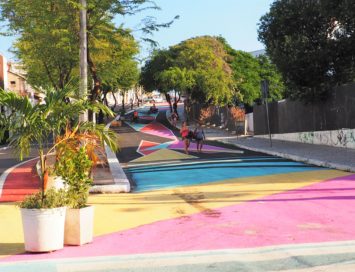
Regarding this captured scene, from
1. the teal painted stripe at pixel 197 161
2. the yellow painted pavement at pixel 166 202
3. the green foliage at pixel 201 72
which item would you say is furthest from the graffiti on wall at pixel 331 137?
the green foliage at pixel 201 72

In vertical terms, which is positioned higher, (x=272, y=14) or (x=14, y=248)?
(x=272, y=14)

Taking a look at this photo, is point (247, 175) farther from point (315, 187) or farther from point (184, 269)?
point (184, 269)

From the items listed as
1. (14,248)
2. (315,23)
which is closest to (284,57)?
(315,23)

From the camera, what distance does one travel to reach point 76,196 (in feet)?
24.6

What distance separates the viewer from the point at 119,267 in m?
6.30

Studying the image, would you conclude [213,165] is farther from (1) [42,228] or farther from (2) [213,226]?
(1) [42,228]

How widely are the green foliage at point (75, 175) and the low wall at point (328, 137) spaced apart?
574 inches

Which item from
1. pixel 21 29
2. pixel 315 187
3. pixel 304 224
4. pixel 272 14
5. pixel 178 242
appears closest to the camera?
pixel 178 242

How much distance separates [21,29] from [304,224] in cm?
1747

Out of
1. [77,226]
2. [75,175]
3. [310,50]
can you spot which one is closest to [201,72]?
[310,50]

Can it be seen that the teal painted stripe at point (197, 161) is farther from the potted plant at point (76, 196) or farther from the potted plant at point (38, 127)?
the potted plant at point (76, 196)

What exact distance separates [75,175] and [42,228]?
3.26 ft

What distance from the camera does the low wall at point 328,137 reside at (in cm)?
2037

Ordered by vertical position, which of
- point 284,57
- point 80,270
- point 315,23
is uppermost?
point 315,23
